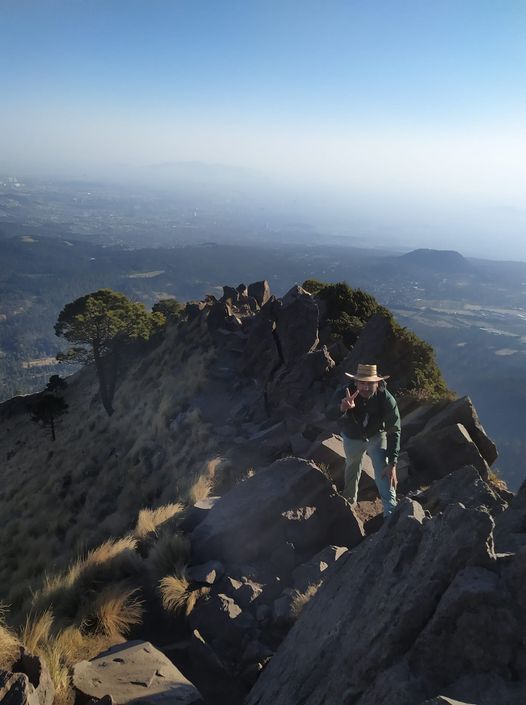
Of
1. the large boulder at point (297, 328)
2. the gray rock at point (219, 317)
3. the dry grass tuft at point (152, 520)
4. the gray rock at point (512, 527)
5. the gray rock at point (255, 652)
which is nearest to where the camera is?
the gray rock at point (512, 527)

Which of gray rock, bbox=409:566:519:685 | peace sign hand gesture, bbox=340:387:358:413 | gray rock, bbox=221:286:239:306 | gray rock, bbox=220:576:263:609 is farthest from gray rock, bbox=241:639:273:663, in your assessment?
gray rock, bbox=221:286:239:306

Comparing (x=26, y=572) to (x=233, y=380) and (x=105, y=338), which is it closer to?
(x=233, y=380)

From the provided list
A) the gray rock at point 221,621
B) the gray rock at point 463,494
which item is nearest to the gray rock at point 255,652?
the gray rock at point 221,621

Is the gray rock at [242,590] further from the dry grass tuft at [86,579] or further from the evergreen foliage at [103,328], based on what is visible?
the evergreen foliage at [103,328]

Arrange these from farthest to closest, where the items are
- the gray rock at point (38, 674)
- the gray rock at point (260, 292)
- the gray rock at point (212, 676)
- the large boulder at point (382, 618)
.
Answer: the gray rock at point (260, 292) < the gray rock at point (212, 676) < the gray rock at point (38, 674) < the large boulder at point (382, 618)

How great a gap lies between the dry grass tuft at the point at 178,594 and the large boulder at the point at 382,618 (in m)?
2.18

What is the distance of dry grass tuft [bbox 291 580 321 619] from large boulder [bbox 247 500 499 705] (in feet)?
3.83

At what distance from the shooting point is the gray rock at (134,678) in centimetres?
545

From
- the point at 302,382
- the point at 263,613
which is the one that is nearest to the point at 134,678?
the point at 263,613

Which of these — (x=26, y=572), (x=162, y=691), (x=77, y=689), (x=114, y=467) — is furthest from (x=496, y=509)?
(x=114, y=467)

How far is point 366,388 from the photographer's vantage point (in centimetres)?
938

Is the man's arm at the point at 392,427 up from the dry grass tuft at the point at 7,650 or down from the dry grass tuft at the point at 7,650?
up

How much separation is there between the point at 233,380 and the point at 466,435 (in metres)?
14.6

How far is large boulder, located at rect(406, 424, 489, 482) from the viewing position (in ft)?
41.9
